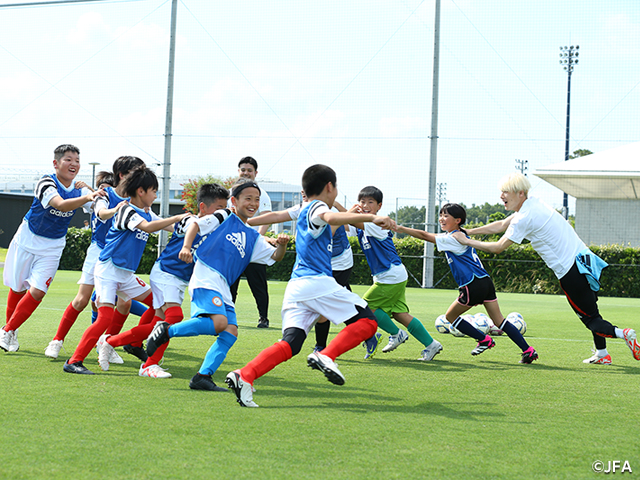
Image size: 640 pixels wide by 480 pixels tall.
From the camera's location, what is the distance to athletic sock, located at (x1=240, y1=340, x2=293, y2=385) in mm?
3807

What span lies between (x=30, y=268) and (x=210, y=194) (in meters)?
2.33

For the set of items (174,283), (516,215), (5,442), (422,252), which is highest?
(516,215)

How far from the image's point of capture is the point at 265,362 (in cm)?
390

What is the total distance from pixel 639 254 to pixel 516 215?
1498 cm

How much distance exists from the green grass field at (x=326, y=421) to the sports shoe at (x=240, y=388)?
0.07 meters

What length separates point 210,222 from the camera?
14.2 ft

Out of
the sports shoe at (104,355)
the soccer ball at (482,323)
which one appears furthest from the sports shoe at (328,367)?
the soccer ball at (482,323)

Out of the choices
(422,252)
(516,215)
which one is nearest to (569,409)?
(516,215)

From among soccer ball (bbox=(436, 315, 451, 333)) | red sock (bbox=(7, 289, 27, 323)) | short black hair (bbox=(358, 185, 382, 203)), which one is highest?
short black hair (bbox=(358, 185, 382, 203))

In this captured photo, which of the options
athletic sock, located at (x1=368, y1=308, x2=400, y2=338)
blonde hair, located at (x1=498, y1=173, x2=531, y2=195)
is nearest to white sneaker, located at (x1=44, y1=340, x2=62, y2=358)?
athletic sock, located at (x1=368, y1=308, x2=400, y2=338)

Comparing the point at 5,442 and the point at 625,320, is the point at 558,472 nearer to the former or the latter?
the point at 5,442

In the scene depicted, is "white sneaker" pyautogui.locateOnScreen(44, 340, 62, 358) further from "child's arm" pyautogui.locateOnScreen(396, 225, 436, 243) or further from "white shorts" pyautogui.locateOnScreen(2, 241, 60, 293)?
"child's arm" pyautogui.locateOnScreen(396, 225, 436, 243)

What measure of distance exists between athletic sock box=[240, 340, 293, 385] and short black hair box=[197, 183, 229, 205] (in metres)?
1.32

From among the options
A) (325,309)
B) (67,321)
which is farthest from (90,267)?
(325,309)
